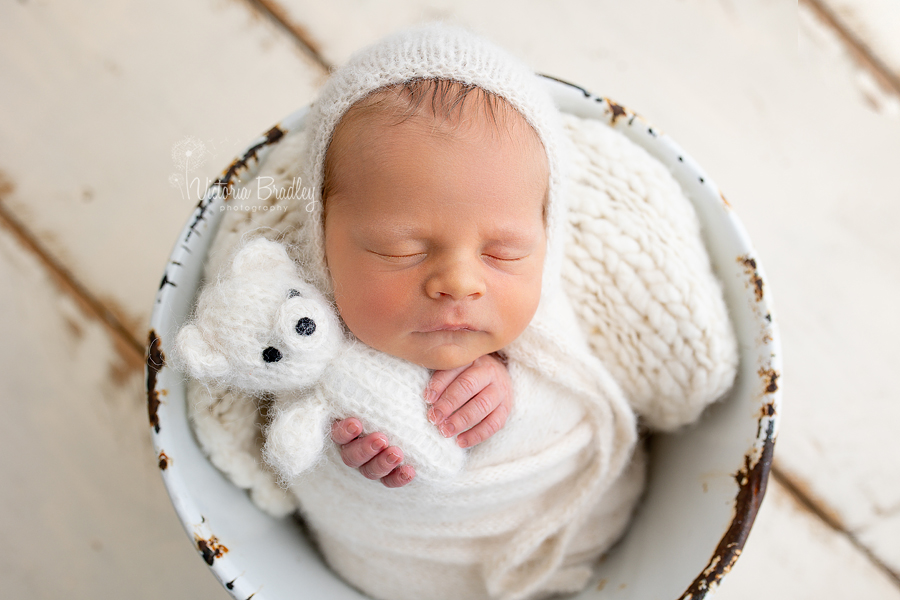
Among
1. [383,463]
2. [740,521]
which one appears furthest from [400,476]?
[740,521]

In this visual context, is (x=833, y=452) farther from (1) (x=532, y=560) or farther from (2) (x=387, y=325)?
(2) (x=387, y=325)

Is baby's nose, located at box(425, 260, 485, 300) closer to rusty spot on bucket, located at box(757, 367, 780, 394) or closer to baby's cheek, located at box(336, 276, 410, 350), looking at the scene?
baby's cheek, located at box(336, 276, 410, 350)

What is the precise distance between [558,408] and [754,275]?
0.96 feet

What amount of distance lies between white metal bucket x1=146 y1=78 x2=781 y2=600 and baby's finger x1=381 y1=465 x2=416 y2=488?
7.1 inches

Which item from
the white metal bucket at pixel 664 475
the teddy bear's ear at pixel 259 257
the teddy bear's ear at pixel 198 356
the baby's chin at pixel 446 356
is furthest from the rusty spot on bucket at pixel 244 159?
the baby's chin at pixel 446 356

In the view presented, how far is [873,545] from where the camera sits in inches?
41.9

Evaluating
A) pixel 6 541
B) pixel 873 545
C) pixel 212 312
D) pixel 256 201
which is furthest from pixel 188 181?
pixel 873 545

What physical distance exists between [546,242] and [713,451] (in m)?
0.34

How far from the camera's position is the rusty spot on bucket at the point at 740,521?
66cm

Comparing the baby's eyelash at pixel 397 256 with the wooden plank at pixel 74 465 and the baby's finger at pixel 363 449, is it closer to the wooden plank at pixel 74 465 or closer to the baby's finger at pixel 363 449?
the baby's finger at pixel 363 449

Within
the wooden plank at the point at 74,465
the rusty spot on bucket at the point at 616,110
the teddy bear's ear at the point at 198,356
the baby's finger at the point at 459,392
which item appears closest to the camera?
the teddy bear's ear at the point at 198,356

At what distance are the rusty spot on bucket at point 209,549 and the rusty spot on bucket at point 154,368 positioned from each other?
132mm

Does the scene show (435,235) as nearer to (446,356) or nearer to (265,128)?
(446,356)

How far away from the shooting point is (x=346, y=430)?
0.69 meters
